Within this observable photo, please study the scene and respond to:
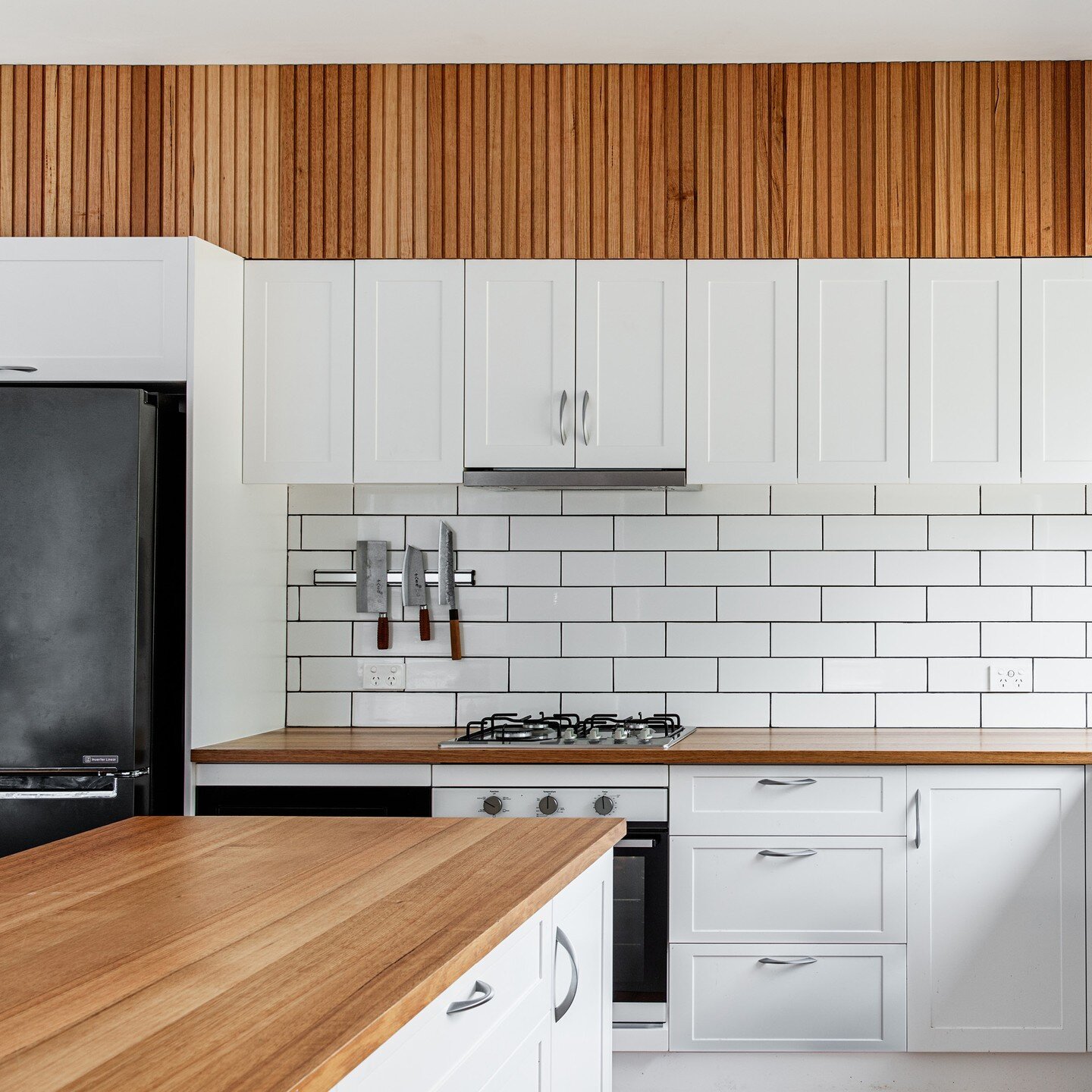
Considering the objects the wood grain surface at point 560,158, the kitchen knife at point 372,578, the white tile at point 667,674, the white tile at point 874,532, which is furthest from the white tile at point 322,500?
the white tile at point 874,532

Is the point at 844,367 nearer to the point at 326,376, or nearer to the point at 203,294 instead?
the point at 326,376

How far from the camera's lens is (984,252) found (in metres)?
3.38

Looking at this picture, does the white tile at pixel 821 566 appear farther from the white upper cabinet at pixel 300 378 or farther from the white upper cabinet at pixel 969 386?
the white upper cabinet at pixel 300 378

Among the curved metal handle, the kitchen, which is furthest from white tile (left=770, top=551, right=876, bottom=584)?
the curved metal handle

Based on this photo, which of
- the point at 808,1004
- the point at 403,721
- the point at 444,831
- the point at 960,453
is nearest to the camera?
the point at 444,831

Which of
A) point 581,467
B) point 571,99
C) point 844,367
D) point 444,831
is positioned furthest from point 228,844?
point 571,99

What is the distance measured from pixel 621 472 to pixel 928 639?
1.13 metres

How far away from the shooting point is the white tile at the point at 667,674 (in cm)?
362

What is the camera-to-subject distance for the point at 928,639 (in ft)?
11.8

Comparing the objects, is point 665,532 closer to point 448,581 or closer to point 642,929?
point 448,581

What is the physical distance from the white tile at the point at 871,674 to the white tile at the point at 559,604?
72 centimetres

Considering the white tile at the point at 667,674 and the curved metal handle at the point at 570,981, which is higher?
the white tile at the point at 667,674

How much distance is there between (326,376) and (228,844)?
1888 millimetres

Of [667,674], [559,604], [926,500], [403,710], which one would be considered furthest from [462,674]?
[926,500]
